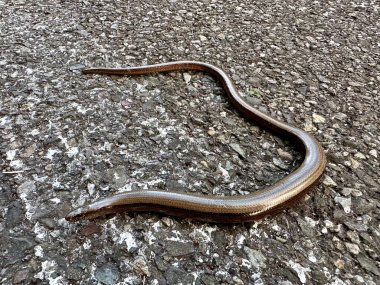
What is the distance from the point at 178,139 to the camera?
1888mm

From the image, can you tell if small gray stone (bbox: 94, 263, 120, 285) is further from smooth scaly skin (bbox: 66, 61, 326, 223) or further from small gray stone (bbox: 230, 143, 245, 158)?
small gray stone (bbox: 230, 143, 245, 158)

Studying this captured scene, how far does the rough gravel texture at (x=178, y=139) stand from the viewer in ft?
4.42

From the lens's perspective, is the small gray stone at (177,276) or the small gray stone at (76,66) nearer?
the small gray stone at (177,276)

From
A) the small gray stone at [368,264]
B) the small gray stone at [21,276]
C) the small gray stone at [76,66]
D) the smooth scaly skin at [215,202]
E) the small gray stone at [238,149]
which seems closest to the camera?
the small gray stone at [21,276]

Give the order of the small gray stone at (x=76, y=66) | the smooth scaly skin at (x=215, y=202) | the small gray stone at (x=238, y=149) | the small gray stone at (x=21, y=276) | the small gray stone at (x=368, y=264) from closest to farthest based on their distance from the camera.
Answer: the small gray stone at (x=21, y=276) < the small gray stone at (x=368, y=264) < the smooth scaly skin at (x=215, y=202) < the small gray stone at (x=238, y=149) < the small gray stone at (x=76, y=66)

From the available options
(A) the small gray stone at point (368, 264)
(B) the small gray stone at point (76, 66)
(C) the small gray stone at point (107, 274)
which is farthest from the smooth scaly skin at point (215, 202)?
(B) the small gray stone at point (76, 66)

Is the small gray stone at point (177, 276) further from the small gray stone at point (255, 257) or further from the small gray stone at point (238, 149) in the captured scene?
the small gray stone at point (238, 149)

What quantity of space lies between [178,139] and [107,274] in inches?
32.1

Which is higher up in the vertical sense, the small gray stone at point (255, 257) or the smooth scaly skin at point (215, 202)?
the smooth scaly skin at point (215, 202)

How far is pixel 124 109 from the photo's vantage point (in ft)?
6.70

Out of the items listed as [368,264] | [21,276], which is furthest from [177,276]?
[368,264]

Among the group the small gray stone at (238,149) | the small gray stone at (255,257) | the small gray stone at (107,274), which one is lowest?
the small gray stone at (107,274)

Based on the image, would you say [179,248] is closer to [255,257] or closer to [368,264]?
[255,257]

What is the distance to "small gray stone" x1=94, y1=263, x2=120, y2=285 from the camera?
1264 mm
